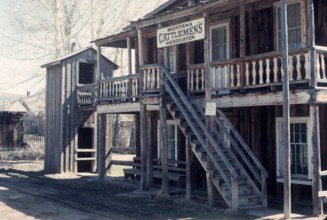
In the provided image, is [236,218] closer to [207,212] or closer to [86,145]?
[207,212]

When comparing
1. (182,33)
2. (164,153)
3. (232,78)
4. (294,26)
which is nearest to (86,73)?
(164,153)

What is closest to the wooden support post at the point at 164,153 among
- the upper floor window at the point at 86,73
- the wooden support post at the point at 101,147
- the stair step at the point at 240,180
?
the stair step at the point at 240,180

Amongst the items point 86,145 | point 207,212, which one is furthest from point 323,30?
point 86,145

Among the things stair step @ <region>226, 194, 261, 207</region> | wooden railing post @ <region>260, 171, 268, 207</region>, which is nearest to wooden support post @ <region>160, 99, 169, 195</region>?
stair step @ <region>226, 194, 261, 207</region>

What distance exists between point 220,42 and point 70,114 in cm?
977

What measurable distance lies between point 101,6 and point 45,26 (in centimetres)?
530

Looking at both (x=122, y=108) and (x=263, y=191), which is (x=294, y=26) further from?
(x=122, y=108)

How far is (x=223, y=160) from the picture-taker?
12.1 meters

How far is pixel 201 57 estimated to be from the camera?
17.1m

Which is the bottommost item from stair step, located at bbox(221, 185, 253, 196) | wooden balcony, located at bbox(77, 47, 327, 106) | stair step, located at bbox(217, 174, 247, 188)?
stair step, located at bbox(221, 185, 253, 196)

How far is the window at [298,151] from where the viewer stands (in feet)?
44.2

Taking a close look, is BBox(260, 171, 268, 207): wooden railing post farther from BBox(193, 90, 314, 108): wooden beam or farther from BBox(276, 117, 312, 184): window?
BBox(193, 90, 314, 108): wooden beam

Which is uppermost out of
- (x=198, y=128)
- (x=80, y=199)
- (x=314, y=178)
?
(x=198, y=128)

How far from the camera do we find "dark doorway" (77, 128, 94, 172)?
23625 millimetres
